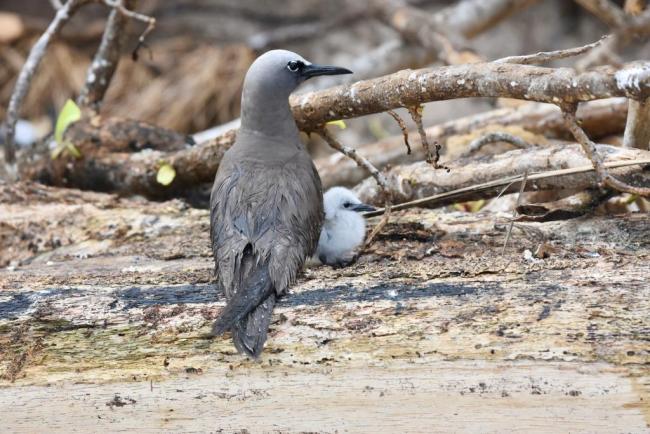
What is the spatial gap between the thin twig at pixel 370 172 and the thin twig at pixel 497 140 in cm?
66

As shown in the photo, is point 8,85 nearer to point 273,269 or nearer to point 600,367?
point 273,269

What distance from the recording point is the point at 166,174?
4.90 metres

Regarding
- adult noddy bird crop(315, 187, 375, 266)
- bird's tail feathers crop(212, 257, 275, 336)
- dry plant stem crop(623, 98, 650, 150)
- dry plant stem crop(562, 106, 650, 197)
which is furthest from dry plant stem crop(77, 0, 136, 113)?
dry plant stem crop(562, 106, 650, 197)

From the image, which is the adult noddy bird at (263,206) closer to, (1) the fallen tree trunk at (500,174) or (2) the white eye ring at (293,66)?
(2) the white eye ring at (293,66)

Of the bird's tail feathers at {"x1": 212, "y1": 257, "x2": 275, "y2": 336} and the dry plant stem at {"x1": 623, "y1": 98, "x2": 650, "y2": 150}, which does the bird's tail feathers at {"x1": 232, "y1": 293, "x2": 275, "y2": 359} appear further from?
the dry plant stem at {"x1": 623, "y1": 98, "x2": 650, "y2": 150}

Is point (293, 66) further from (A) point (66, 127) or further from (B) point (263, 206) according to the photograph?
(A) point (66, 127)

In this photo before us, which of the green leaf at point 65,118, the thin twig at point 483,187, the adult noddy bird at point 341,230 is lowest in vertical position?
the adult noddy bird at point 341,230

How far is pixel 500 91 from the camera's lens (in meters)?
3.45

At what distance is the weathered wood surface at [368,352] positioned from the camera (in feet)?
9.22

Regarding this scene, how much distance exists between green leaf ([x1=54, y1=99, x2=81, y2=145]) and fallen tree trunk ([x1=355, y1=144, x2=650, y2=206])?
167 centimetres

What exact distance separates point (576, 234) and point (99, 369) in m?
1.84

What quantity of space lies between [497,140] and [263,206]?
151 centimetres

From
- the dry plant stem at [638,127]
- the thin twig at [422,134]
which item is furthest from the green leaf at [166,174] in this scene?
the dry plant stem at [638,127]

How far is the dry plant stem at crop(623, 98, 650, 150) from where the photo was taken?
3.91m
